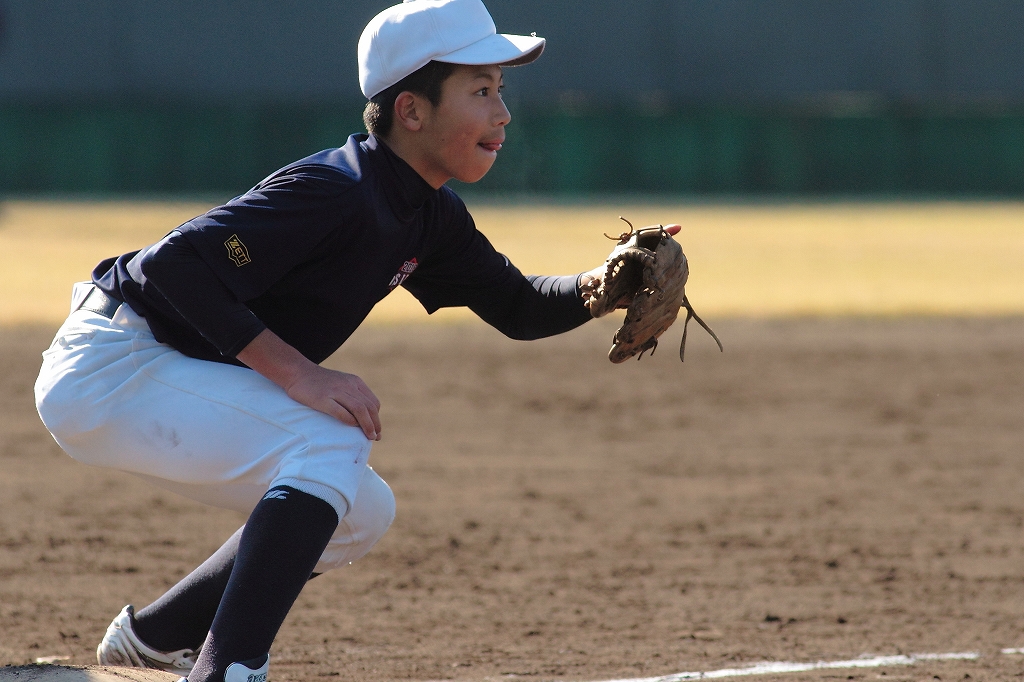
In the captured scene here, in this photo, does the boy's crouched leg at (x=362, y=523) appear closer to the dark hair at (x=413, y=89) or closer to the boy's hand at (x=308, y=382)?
the boy's hand at (x=308, y=382)

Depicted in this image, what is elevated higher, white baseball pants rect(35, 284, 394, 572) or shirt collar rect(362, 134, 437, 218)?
shirt collar rect(362, 134, 437, 218)

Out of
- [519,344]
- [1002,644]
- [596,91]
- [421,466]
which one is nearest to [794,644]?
[1002,644]

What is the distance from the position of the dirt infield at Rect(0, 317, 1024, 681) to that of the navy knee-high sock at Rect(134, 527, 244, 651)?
1.14ft

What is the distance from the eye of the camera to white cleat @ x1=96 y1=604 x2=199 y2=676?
2596mm

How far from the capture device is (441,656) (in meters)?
3.03

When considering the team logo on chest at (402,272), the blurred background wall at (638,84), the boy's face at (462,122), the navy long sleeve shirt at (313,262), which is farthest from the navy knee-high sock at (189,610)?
the blurred background wall at (638,84)

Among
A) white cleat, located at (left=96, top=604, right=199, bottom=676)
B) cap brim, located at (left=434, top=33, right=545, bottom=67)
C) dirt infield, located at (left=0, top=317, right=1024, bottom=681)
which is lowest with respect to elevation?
dirt infield, located at (left=0, top=317, right=1024, bottom=681)

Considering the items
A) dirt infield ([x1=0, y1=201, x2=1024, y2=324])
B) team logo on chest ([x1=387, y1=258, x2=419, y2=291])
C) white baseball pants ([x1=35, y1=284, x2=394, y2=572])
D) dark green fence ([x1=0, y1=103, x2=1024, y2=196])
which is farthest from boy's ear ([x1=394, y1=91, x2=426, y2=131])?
dark green fence ([x1=0, y1=103, x2=1024, y2=196])

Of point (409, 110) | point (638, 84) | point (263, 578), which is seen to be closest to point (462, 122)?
point (409, 110)

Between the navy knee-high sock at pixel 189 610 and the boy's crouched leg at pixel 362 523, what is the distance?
0.95 ft

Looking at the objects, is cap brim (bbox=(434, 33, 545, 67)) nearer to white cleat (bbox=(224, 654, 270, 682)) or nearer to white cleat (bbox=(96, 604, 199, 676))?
white cleat (bbox=(224, 654, 270, 682))

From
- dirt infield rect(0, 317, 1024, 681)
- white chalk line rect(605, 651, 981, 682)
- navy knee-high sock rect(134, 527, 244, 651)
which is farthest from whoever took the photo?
dirt infield rect(0, 317, 1024, 681)

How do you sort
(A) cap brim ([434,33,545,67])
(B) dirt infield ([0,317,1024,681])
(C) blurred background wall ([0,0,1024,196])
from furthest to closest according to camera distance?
(C) blurred background wall ([0,0,1024,196]) → (B) dirt infield ([0,317,1024,681]) → (A) cap brim ([434,33,545,67])

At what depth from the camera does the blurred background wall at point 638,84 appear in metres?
23.3
